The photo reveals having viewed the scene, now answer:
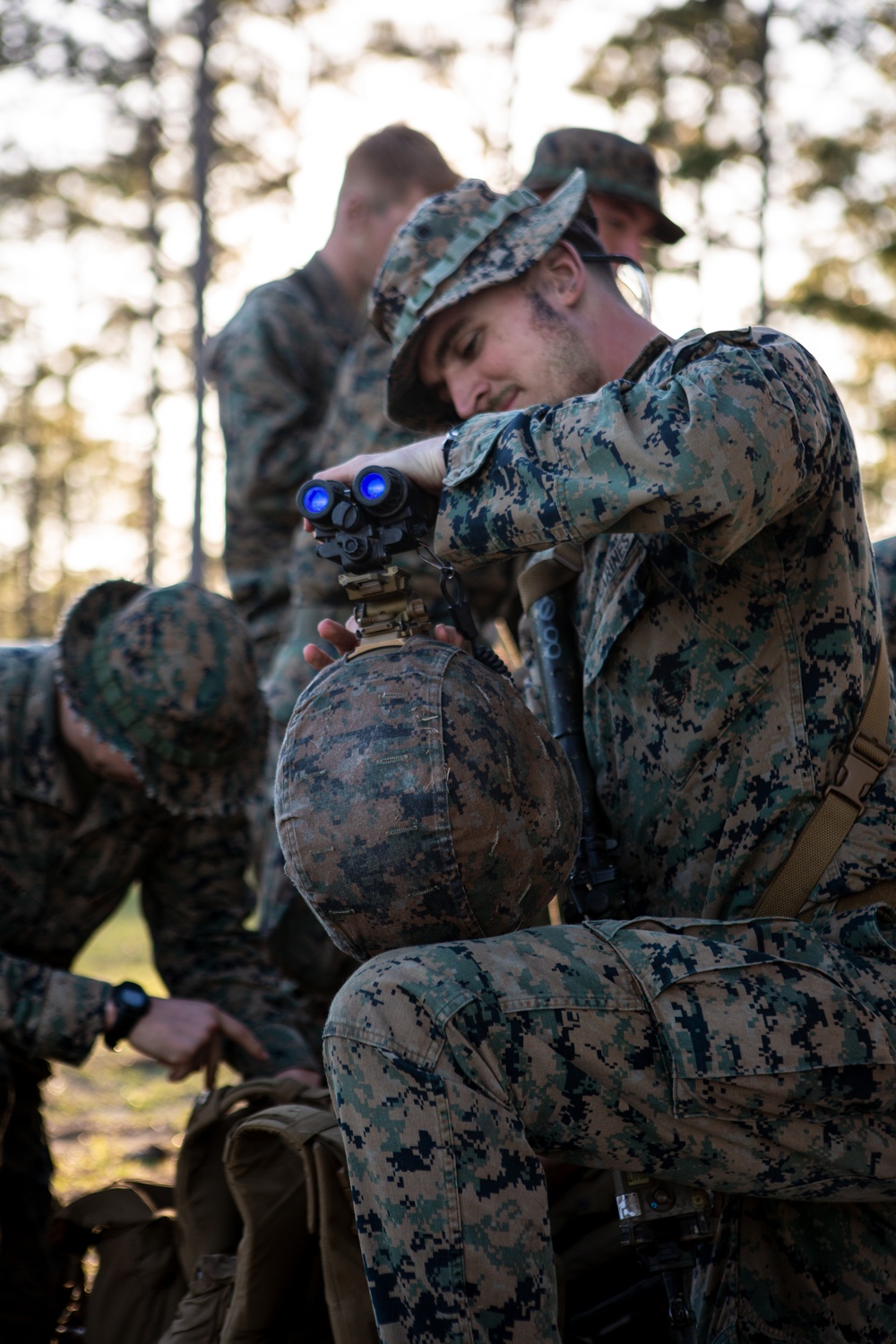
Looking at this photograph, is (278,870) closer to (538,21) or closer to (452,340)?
(452,340)

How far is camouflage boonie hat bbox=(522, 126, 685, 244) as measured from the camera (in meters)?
5.63

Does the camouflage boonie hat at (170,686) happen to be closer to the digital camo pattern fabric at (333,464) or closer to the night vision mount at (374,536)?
the digital camo pattern fabric at (333,464)

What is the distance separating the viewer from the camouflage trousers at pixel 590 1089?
6.93 ft

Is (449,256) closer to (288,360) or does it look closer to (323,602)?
(323,602)

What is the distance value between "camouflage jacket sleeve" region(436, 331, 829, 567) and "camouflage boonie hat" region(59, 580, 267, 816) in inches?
57.5

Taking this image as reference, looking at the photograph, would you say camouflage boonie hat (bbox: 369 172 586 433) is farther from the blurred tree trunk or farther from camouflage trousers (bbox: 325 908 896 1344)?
the blurred tree trunk

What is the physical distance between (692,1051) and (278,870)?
2.60 meters

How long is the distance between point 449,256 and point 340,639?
881 millimetres

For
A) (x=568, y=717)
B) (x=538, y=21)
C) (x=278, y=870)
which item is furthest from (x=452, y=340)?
(x=538, y=21)

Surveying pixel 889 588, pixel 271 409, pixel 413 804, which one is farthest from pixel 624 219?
pixel 413 804

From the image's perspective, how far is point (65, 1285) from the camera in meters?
3.50

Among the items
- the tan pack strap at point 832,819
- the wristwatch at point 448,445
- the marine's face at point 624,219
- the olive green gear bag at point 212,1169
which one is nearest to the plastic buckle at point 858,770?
the tan pack strap at point 832,819

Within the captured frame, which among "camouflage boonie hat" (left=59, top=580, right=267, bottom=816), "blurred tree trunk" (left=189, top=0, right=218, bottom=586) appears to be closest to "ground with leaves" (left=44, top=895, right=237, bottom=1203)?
"camouflage boonie hat" (left=59, top=580, right=267, bottom=816)

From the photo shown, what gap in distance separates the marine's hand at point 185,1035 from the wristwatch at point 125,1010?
0.02 m
